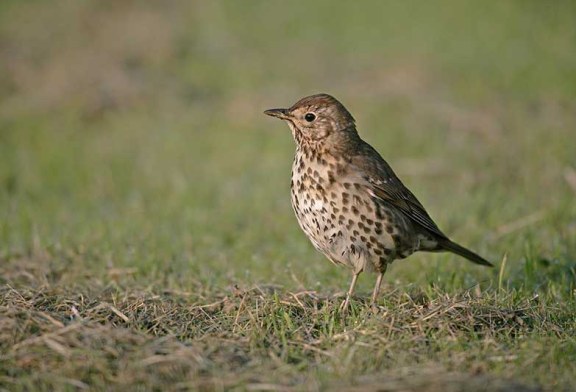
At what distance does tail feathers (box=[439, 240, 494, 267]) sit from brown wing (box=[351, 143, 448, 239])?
0.39ft

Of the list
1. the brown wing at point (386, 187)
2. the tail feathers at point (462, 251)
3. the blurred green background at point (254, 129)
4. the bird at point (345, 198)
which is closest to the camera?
the bird at point (345, 198)

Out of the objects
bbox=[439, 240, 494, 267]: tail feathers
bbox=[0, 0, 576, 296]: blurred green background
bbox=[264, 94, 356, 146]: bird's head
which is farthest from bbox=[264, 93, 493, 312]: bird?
bbox=[0, 0, 576, 296]: blurred green background

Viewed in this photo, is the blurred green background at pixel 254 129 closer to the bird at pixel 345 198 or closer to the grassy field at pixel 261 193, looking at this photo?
the grassy field at pixel 261 193

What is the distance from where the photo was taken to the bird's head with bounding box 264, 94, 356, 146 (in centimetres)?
567

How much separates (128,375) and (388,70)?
377 inches

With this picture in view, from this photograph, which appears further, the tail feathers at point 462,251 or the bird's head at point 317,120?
the tail feathers at point 462,251

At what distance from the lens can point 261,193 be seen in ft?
29.0

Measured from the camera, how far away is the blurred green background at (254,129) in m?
6.90

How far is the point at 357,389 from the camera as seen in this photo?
3.58 meters

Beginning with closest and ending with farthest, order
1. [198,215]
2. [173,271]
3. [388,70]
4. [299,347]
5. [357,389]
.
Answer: [357,389] < [299,347] < [173,271] < [198,215] < [388,70]

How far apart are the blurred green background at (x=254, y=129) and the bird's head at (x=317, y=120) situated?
1.10 m

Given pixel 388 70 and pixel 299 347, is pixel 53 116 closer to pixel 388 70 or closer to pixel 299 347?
pixel 388 70

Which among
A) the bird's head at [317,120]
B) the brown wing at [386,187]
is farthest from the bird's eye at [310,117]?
the brown wing at [386,187]

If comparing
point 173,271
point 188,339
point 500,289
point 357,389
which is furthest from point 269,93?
point 357,389
